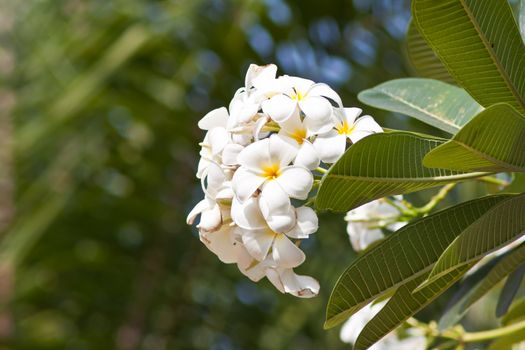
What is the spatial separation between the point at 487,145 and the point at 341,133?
12 cm

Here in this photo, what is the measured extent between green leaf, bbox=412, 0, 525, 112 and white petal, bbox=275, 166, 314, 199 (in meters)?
0.13

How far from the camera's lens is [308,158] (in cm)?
57

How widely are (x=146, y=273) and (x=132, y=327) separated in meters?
0.17

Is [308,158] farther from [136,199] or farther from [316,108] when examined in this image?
[136,199]

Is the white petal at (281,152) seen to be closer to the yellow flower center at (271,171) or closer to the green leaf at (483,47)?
the yellow flower center at (271,171)

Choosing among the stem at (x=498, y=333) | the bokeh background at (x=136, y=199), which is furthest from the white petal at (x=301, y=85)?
the bokeh background at (x=136, y=199)

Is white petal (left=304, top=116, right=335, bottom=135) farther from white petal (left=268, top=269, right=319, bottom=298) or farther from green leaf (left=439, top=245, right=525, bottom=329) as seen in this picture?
green leaf (left=439, top=245, right=525, bottom=329)

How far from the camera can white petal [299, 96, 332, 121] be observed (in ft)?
1.93

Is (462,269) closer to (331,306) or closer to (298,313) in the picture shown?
(331,306)

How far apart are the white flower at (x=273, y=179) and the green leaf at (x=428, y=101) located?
0.19 meters

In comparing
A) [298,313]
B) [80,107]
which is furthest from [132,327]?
[80,107]

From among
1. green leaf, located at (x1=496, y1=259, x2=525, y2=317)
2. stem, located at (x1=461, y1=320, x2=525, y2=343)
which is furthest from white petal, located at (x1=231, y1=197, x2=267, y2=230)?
stem, located at (x1=461, y1=320, x2=525, y2=343)

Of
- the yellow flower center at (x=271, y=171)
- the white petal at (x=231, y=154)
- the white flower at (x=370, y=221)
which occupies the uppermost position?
the yellow flower center at (x=271, y=171)

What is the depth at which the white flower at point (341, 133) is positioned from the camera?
0.57 metres
